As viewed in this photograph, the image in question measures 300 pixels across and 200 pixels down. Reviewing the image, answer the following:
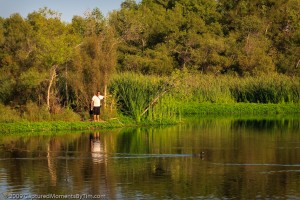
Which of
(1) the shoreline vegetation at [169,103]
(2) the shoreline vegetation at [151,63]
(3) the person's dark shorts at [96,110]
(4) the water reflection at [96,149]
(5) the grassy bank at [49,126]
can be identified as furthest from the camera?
(2) the shoreline vegetation at [151,63]

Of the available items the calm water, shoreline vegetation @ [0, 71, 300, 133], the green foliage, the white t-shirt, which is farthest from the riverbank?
the green foliage

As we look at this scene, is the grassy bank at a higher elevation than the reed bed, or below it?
below

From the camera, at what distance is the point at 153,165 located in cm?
1983

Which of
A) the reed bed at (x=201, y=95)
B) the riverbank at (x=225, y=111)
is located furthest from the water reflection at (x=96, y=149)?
the reed bed at (x=201, y=95)

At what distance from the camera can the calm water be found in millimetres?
15906

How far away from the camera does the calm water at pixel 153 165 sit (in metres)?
15.9

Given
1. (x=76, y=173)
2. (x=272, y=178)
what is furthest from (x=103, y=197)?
(x=272, y=178)

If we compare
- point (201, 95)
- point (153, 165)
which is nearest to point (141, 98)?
point (201, 95)

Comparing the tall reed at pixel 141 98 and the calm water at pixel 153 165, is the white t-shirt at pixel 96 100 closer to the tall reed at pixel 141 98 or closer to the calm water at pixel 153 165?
the calm water at pixel 153 165

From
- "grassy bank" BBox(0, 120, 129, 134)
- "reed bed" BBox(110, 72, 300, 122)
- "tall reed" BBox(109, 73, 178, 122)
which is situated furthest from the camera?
"reed bed" BBox(110, 72, 300, 122)

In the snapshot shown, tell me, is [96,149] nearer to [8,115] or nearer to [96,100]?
[8,115]

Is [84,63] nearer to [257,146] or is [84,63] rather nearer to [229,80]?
[257,146]

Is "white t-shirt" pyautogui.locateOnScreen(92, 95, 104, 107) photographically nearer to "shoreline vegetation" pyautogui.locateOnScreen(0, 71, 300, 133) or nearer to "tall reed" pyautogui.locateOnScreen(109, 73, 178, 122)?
"shoreline vegetation" pyautogui.locateOnScreen(0, 71, 300, 133)

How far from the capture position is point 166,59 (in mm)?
58281
